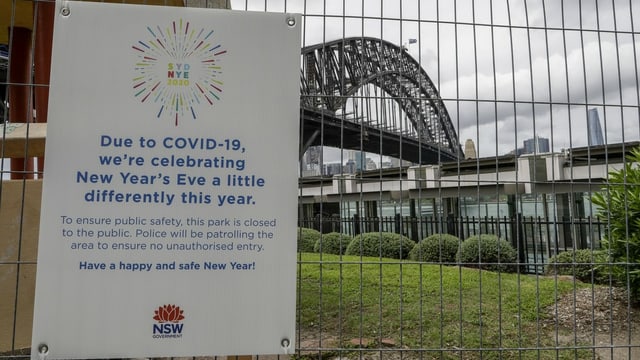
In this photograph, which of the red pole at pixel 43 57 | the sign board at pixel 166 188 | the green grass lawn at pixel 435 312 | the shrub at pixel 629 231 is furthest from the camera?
the red pole at pixel 43 57

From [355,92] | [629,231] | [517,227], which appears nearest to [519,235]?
[517,227]

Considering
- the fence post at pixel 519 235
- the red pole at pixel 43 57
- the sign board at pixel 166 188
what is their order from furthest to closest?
the red pole at pixel 43 57
the fence post at pixel 519 235
the sign board at pixel 166 188

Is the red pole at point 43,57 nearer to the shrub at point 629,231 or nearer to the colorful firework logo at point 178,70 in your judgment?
the colorful firework logo at point 178,70

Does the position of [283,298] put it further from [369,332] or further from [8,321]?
[369,332]

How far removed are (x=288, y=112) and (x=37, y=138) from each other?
1.74 metres

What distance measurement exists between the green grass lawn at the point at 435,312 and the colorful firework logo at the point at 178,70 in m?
1.78

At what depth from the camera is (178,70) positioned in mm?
2156

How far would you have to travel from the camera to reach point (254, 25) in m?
2.22

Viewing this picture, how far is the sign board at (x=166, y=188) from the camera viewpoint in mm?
2037

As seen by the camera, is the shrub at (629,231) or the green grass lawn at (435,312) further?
the shrub at (629,231)

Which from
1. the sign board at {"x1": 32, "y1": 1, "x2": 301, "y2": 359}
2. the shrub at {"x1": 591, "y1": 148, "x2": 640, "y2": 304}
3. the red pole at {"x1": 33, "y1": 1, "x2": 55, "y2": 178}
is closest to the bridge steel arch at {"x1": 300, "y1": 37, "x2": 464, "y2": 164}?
the sign board at {"x1": 32, "y1": 1, "x2": 301, "y2": 359}

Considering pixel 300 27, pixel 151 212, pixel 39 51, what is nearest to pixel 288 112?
pixel 300 27

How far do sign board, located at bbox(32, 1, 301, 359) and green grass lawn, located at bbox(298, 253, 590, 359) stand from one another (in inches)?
56.2

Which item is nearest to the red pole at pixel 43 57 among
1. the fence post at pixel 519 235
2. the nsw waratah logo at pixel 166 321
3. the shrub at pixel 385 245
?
the nsw waratah logo at pixel 166 321
